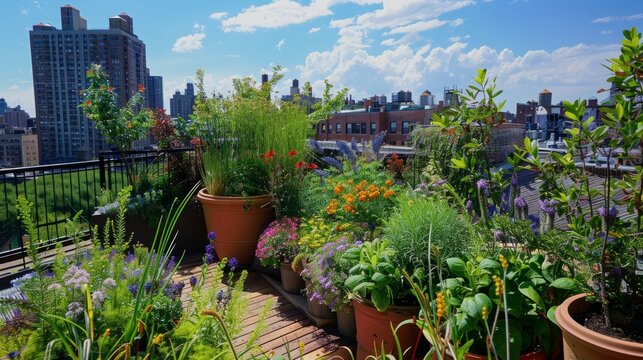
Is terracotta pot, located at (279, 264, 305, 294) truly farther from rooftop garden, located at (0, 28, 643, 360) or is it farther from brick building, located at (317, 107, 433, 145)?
brick building, located at (317, 107, 433, 145)

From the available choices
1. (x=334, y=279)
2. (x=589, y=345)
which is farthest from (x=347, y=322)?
(x=589, y=345)

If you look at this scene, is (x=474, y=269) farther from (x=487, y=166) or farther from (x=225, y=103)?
(x=225, y=103)

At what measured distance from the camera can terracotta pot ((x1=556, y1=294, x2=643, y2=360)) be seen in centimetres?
120

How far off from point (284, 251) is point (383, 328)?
50.9 inches

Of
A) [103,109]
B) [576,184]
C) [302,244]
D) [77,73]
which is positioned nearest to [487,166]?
[576,184]

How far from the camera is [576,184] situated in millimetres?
1848

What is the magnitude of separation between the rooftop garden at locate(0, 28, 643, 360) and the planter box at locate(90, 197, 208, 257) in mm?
1338

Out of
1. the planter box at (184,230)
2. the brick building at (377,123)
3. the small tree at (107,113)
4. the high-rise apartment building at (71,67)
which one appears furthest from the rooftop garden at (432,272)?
the brick building at (377,123)

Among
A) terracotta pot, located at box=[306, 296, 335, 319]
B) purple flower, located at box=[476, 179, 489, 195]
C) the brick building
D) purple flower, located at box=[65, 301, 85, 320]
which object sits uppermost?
the brick building

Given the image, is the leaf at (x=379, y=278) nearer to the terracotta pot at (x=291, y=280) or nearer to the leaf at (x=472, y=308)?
the leaf at (x=472, y=308)

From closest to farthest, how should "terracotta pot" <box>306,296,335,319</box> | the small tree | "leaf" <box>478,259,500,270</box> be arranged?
"leaf" <box>478,259,500,270</box>
"terracotta pot" <box>306,296,335,319</box>
the small tree

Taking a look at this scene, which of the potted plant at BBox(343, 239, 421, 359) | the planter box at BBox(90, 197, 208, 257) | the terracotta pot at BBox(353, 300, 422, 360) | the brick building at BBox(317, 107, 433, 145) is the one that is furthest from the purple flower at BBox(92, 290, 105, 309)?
the brick building at BBox(317, 107, 433, 145)

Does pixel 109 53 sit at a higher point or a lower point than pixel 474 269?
higher

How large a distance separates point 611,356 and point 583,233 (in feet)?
1.74
